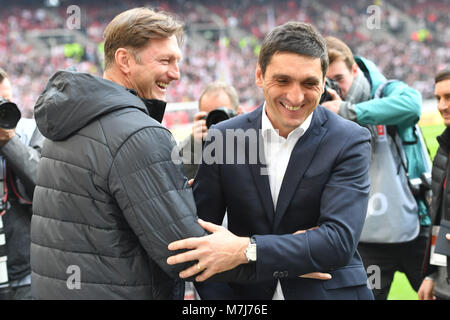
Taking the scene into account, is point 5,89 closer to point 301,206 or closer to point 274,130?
point 274,130

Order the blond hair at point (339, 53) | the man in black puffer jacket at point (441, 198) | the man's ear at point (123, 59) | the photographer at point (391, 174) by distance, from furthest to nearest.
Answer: the blond hair at point (339, 53) → the photographer at point (391, 174) → the man in black puffer jacket at point (441, 198) → the man's ear at point (123, 59)

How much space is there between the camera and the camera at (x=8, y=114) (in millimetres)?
2826

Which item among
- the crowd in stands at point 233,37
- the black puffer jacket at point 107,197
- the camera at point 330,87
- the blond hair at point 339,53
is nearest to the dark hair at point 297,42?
the black puffer jacket at point 107,197

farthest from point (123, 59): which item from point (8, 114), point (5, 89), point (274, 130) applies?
point (5, 89)

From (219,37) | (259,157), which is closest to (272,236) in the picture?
(259,157)

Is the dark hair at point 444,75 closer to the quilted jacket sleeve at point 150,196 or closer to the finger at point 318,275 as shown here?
the finger at point 318,275

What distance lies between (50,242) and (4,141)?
4.80ft

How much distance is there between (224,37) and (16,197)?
26237mm

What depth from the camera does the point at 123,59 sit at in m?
1.90

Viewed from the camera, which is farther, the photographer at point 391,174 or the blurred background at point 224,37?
the blurred background at point 224,37

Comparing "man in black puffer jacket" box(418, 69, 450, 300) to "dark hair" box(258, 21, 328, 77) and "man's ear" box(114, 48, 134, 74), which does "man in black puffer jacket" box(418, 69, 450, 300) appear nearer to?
"dark hair" box(258, 21, 328, 77)

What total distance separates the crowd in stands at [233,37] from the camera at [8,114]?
19814mm

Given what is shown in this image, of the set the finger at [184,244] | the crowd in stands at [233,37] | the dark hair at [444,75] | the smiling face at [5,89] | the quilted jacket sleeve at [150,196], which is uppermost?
the crowd in stands at [233,37]
